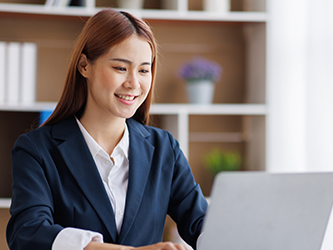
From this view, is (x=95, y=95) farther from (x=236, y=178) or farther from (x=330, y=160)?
(x=330, y=160)

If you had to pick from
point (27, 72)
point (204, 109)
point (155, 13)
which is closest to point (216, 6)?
point (155, 13)

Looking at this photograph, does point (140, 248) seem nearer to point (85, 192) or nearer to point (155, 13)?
point (85, 192)

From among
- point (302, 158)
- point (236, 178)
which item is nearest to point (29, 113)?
point (302, 158)

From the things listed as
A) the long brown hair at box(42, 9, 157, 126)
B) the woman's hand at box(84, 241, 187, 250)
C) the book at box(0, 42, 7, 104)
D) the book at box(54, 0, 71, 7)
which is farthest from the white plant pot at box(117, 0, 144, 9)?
the woman's hand at box(84, 241, 187, 250)

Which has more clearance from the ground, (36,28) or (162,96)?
(36,28)

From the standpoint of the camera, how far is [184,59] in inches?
104

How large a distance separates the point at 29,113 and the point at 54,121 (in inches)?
49.7

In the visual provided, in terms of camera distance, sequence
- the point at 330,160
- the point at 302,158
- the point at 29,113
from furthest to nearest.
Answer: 1. the point at 29,113
2. the point at 302,158
3. the point at 330,160

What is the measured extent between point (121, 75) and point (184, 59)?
4.84ft

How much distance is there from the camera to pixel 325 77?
217cm

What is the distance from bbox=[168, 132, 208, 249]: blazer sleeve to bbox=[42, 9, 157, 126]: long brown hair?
36 cm

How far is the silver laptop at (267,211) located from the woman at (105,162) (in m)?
0.31

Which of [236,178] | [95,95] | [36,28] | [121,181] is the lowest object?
[121,181]

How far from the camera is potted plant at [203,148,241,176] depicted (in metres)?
2.48
